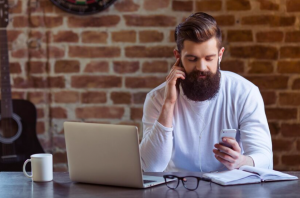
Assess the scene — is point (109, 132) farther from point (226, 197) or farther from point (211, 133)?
point (211, 133)

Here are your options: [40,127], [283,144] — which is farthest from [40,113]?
[283,144]

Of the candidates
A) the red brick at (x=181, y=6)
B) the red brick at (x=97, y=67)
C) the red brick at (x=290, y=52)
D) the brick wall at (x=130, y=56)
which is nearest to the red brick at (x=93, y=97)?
the brick wall at (x=130, y=56)

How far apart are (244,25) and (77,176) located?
175 cm

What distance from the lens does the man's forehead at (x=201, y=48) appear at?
2.26 metres

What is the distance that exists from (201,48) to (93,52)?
1082mm

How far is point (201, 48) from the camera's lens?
7.42 feet

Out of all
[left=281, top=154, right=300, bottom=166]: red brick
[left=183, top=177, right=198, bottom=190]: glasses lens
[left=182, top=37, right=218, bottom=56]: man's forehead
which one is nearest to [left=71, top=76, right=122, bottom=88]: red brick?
[left=182, top=37, right=218, bottom=56]: man's forehead

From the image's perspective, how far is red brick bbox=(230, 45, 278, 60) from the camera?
3.12m

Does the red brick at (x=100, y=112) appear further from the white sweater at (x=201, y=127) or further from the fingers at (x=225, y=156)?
the fingers at (x=225, y=156)

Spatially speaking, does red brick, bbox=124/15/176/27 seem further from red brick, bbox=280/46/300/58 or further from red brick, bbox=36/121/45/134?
red brick, bbox=36/121/45/134

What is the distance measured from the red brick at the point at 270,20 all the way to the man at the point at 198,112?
0.80 meters

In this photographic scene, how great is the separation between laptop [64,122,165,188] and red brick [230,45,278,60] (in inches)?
60.1

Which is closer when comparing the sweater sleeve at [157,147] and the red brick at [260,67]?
the sweater sleeve at [157,147]

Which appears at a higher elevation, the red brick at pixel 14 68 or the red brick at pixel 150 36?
the red brick at pixel 150 36
